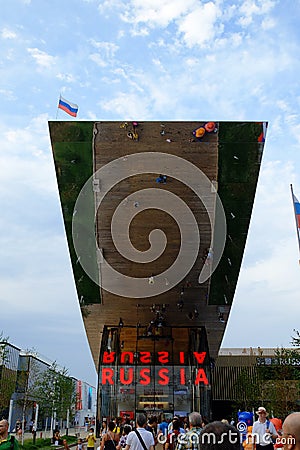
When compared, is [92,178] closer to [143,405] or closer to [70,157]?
[70,157]

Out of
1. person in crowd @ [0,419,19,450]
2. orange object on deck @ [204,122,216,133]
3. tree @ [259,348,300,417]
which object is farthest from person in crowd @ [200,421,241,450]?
tree @ [259,348,300,417]

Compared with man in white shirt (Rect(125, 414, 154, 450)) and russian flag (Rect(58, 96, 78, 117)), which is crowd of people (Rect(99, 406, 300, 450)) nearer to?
man in white shirt (Rect(125, 414, 154, 450))

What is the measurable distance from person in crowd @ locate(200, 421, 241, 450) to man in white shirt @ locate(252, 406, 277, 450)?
579 cm

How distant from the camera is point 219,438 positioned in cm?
240

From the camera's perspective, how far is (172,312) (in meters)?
21.9

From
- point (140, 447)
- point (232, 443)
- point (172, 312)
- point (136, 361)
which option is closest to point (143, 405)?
point (136, 361)

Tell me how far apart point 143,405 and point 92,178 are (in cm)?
1120

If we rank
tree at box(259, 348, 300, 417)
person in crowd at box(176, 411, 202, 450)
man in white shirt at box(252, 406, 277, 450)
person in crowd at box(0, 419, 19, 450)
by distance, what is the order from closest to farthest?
person in crowd at box(176, 411, 202, 450), person in crowd at box(0, 419, 19, 450), man in white shirt at box(252, 406, 277, 450), tree at box(259, 348, 300, 417)

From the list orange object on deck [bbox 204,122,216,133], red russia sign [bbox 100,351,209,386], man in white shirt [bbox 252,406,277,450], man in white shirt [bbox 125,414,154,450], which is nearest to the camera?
man in white shirt [bbox 125,414,154,450]

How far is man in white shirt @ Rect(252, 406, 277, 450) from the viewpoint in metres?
7.73

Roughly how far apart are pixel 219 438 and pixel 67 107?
10203mm

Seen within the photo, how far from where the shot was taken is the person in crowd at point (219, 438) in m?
2.35

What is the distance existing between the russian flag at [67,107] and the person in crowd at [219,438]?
395 inches

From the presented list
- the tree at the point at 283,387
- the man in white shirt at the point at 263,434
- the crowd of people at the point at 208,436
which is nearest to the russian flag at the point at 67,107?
the crowd of people at the point at 208,436
